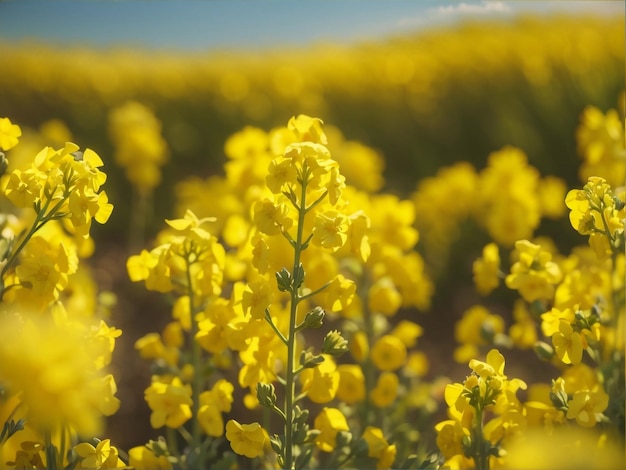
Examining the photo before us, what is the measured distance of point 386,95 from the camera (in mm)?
4965

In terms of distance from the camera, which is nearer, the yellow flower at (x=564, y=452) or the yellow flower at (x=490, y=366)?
the yellow flower at (x=564, y=452)

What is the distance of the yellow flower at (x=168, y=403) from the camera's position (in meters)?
1.42

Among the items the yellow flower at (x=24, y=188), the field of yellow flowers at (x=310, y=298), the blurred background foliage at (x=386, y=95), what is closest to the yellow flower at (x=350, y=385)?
the field of yellow flowers at (x=310, y=298)

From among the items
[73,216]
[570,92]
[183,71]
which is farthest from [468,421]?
[570,92]

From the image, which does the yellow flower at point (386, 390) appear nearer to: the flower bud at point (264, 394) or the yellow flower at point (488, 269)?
the yellow flower at point (488, 269)

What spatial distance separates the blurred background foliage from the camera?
12.6ft

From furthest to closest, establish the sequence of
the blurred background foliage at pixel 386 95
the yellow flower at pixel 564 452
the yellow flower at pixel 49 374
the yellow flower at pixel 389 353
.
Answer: the blurred background foliage at pixel 386 95, the yellow flower at pixel 389 353, the yellow flower at pixel 564 452, the yellow flower at pixel 49 374

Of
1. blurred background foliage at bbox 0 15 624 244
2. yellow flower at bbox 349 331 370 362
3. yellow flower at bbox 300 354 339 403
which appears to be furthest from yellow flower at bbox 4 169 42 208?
blurred background foliage at bbox 0 15 624 244

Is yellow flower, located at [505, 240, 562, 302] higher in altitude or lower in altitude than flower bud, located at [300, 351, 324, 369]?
higher

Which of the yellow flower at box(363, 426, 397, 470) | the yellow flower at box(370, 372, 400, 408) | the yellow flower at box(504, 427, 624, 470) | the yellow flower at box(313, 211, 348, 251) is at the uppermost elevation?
the yellow flower at box(313, 211, 348, 251)

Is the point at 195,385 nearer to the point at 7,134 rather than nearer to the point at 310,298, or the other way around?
the point at 310,298

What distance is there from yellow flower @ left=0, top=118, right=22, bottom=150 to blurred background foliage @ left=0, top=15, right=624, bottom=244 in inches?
73.2

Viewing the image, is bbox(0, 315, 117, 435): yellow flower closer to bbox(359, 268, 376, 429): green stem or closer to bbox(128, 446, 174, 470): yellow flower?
bbox(128, 446, 174, 470): yellow flower

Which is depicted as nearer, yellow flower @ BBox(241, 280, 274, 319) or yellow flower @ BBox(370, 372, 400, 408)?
yellow flower @ BBox(241, 280, 274, 319)
